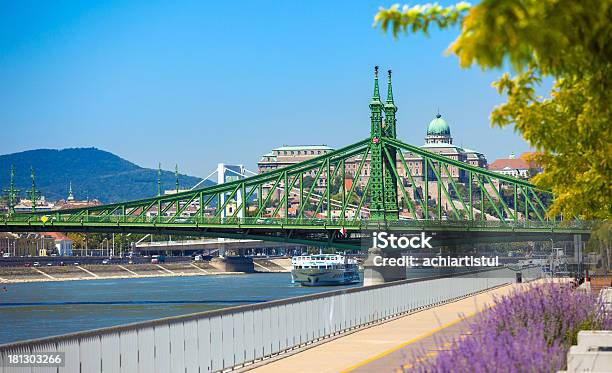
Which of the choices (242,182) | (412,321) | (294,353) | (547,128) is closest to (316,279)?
(242,182)

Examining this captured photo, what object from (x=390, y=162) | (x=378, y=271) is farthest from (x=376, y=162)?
(x=378, y=271)

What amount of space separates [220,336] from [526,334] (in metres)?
7.97

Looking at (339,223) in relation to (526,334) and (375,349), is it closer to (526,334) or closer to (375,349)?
(375,349)

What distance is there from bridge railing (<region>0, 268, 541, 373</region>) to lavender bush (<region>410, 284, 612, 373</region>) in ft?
13.6

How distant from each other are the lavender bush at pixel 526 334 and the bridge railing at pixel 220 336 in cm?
413

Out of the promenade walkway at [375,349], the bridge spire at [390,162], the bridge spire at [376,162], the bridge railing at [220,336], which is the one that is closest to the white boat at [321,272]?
the bridge spire at [390,162]

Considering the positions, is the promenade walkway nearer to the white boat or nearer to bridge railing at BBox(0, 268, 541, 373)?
bridge railing at BBox(0, 268, 541, 373)

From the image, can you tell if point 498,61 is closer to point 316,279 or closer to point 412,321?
point 412,321

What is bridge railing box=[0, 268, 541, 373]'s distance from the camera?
17.2 metres

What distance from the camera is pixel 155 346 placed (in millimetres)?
19547

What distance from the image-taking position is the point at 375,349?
1059 inches

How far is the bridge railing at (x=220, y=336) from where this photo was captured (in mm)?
17219

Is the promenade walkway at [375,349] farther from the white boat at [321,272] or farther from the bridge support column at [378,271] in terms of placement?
the white boat at [321,272]

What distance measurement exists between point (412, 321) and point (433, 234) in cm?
6232
